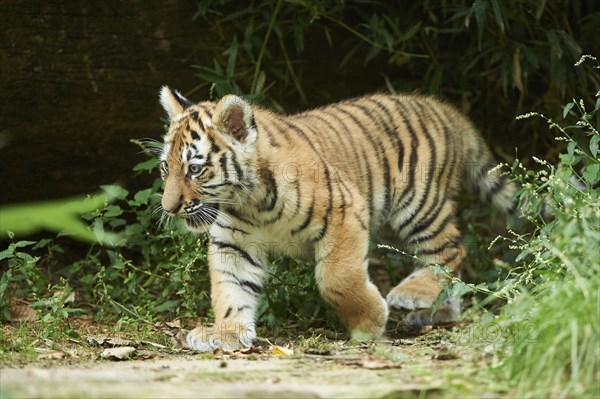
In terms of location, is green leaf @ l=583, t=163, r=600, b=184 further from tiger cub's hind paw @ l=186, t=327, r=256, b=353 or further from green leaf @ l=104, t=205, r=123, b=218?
green leaf @ l=104, t=205, r=123, b=218

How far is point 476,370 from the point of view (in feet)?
8.78

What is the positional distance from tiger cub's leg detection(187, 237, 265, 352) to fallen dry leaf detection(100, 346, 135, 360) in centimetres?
38

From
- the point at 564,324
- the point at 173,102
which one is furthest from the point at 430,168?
the point at 564,324

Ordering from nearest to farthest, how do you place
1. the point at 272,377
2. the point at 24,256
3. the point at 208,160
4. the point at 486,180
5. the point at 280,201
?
the point at 272,377
the point at 208,160
the point at 280,201
the point at 24,256
the point at 486,180

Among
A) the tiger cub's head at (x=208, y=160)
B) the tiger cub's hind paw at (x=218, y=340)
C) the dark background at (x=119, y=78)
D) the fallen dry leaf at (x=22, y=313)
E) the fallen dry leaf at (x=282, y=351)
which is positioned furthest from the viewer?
the dark background at (x=119, y=78)

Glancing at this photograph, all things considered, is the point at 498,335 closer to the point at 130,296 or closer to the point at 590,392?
the point at 590,392

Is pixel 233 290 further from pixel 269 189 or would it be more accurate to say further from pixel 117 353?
pixel 117 353

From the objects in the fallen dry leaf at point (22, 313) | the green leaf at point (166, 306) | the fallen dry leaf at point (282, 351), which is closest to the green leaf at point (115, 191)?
the green leaf at point (166, 306)

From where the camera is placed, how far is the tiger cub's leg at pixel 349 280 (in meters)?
4.28

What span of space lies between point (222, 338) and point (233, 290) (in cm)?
38

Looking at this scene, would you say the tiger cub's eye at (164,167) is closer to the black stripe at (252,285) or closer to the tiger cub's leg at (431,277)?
the black stripe at (252,285)

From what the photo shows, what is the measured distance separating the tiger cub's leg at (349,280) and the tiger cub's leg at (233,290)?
0.36m

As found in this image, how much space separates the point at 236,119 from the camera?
418 cm

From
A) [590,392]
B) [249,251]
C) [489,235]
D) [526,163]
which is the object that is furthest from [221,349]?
[526,163]
